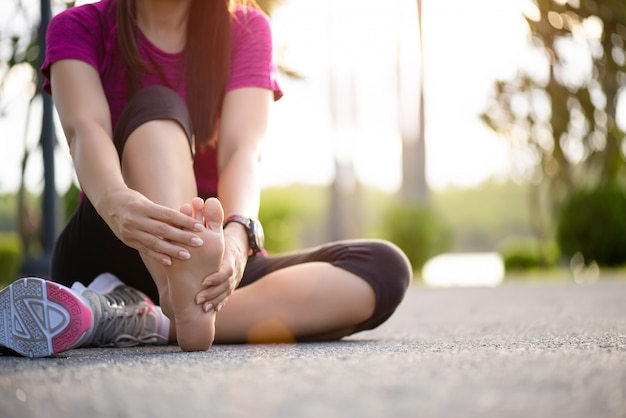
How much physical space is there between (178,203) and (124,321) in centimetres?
29

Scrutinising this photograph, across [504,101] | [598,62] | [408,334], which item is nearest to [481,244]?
[504,101]

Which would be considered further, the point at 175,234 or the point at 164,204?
the point at 164,204

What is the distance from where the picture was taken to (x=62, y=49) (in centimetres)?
163

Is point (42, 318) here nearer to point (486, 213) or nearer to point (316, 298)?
point (316, 298)

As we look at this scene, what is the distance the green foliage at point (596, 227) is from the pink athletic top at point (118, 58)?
6.68m

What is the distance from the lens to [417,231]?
924 cm

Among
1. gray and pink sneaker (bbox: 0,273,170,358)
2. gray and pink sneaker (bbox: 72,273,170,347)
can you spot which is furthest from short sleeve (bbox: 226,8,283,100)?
gray and pink sneaker (bbox: 0,273,170,358)

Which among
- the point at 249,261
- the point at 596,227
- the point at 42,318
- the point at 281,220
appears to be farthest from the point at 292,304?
the point at 281,220

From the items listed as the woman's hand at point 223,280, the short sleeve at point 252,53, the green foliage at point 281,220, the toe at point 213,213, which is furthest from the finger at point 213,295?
the green foliage at point 281,220

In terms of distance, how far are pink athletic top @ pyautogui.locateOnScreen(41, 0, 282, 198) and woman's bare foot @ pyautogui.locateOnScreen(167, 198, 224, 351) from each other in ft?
1.45

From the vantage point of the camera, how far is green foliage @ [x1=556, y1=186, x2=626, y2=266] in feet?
25.7

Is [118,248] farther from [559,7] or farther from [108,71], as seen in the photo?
[559,7]

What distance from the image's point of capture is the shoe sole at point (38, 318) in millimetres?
1303

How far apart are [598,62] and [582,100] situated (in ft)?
1.74
